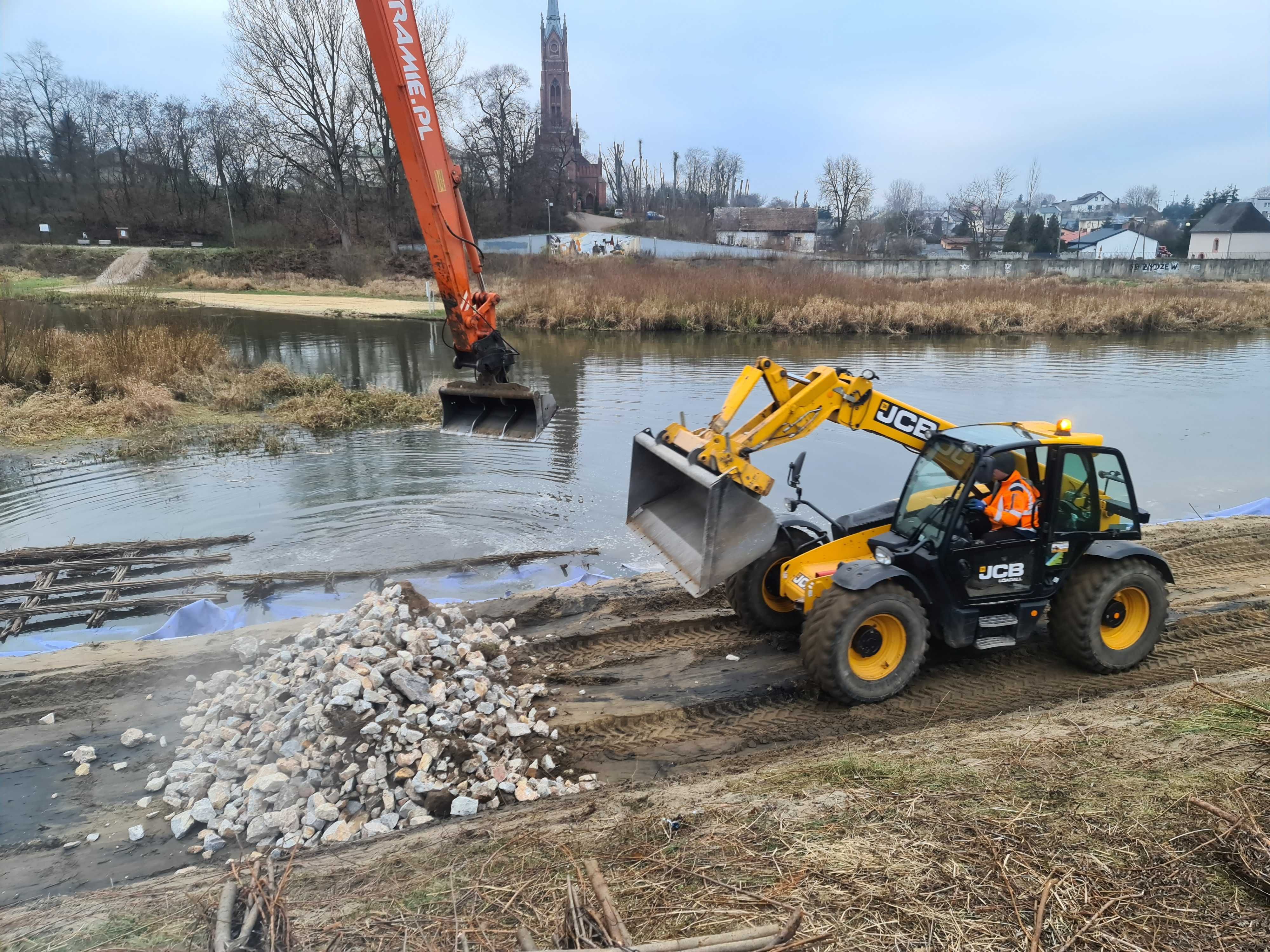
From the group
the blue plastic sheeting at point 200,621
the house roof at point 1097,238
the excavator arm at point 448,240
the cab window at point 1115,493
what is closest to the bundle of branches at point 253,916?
the blue plastic sheeting at point 200,621

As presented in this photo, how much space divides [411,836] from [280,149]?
52744 millimetres

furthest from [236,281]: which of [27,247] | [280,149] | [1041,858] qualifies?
[1041,858]

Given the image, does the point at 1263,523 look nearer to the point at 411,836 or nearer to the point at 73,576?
the point at 411,836

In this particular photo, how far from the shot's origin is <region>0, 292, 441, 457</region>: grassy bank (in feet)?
42.7

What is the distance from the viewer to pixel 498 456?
1226cm

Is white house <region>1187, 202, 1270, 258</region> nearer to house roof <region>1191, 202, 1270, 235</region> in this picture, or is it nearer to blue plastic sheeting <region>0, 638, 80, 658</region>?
house roof <region>1191, 202, 1270, 235</region>

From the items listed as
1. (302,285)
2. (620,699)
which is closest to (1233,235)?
(302,285)

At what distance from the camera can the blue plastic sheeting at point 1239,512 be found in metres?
9.55

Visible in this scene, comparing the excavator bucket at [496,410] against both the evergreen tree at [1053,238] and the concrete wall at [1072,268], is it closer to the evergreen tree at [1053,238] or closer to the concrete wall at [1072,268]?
the concrete wall at [1072,268]

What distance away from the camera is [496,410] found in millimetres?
8367

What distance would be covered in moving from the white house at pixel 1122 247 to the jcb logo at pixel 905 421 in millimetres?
→ 72545

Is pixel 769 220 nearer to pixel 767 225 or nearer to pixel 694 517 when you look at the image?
pixel 767 225

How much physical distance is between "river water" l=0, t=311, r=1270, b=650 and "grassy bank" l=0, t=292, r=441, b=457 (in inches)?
40.3

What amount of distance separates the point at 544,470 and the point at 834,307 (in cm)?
1913
